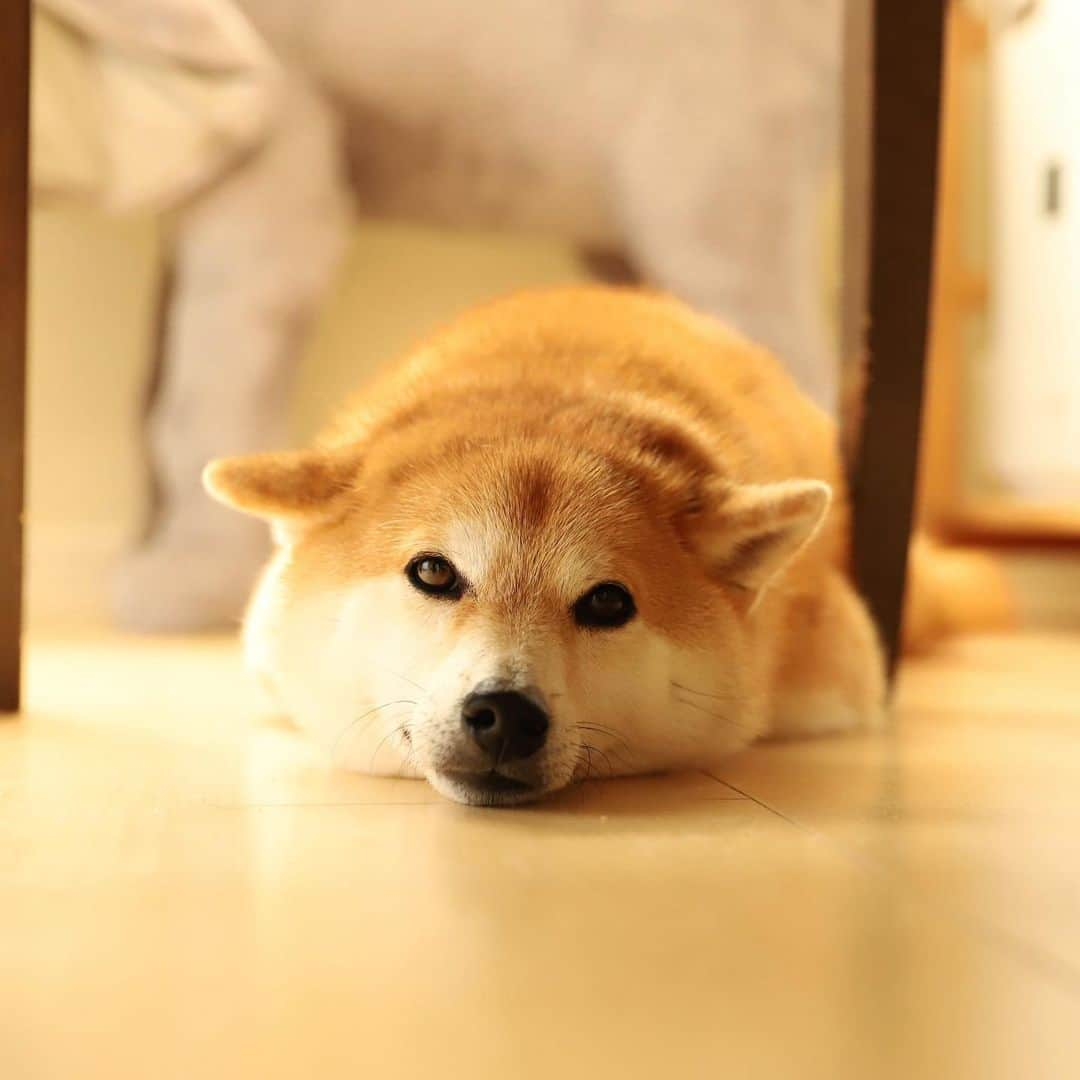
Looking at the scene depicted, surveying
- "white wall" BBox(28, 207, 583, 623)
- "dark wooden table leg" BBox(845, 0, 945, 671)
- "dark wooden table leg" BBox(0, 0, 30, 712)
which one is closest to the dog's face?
"dark wooden table leg" BBox(0, 0, 30, 712)

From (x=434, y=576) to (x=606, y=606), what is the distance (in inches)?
6.1

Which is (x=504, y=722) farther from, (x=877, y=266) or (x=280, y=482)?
(x=877, y=266)

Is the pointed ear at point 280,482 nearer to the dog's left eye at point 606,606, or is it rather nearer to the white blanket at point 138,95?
A: the dog's left eye at point 606,606

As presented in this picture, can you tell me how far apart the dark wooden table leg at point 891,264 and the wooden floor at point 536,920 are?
1.32 feet

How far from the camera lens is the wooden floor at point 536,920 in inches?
24.4

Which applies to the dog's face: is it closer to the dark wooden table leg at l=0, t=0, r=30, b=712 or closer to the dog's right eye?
the dog's right eye

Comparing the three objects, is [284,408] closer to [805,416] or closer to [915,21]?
[805,416]

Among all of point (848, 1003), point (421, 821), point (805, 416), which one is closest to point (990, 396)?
point (805, 416)

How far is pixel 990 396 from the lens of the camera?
3.22 metres

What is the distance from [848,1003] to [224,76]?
1943 mm

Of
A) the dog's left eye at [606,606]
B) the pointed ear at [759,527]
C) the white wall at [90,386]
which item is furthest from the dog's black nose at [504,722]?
the white wall at [90,386]

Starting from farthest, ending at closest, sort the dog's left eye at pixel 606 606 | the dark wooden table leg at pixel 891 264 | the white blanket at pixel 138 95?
the white blanket at pixel 138 95
the dark wooden table leg at pixel 891 264
the dog's left eye at pixel 606 606

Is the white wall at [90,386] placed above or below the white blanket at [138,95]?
below

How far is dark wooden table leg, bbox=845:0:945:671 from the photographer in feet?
5.06
